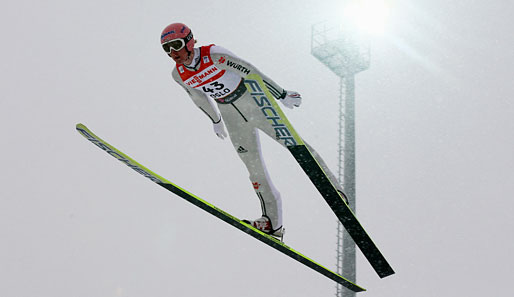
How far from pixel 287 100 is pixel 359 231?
5.98 feet

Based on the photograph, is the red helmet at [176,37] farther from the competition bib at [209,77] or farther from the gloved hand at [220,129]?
the gloved hand at [220,129]

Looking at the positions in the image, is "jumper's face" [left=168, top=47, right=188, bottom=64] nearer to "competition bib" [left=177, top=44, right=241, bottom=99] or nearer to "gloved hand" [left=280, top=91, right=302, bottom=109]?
"competition bib" [left=177, top=44, right=241, bottom=99]

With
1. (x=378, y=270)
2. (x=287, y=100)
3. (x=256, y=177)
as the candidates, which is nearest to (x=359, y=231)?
(x=378, y=270)

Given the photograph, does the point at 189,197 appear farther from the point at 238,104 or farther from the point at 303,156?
the point at 303,156

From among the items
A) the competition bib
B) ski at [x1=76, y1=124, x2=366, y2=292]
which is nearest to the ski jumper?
the competition bib

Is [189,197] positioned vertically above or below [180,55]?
below

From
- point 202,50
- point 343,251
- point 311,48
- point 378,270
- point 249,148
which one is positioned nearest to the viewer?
point 202,50

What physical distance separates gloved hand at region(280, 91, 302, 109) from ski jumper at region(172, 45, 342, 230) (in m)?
0.06

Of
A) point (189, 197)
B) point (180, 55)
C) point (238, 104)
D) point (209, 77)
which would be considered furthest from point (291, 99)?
point (189, 197)

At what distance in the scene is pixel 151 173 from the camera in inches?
229

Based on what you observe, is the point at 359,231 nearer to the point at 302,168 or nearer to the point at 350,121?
the point at 302,168

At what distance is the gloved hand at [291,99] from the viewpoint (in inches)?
215

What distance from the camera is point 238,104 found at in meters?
5.62

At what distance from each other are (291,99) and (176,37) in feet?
4.49
